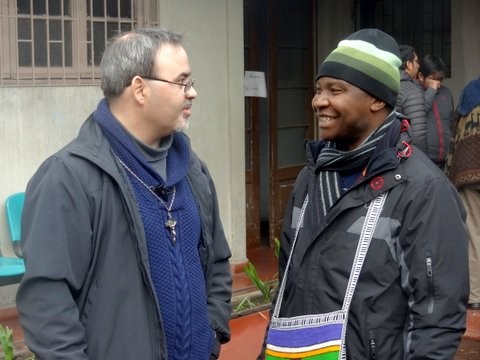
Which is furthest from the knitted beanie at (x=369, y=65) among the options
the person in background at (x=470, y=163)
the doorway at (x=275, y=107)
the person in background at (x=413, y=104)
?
the doorway at (x=275, y=107)

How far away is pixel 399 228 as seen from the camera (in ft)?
8.52

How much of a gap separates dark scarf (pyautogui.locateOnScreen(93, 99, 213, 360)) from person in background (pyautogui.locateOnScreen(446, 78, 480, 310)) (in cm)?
387

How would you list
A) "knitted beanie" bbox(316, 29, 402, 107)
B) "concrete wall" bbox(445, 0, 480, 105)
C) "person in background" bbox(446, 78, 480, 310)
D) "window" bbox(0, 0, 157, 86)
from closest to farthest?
"knitted beanie" bbox(316, 29, 402, 107) < "window" bbox(0, 0, 157, 86) < "person in background" bbox(446, 78, 480, 310) < "concrete wall" bbox(445, 0, 480, 105)

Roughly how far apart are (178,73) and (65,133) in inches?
140

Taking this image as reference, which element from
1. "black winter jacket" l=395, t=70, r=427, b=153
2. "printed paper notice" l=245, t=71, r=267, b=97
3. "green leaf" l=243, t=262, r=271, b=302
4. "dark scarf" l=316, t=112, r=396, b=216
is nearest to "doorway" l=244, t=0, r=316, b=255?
"printed paper notice" l=245, t=71, r=267, b=97

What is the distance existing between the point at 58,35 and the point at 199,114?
1.37 m

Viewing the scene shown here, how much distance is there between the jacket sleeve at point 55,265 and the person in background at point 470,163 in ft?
14.2

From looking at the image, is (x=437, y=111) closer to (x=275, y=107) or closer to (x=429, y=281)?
(x=275, y=107)

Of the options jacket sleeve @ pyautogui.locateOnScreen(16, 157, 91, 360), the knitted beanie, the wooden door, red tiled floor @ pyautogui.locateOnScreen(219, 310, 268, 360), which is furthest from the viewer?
the wooden door

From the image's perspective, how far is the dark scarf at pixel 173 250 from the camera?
8.63ft

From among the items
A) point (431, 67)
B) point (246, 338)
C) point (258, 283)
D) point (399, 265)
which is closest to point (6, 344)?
point (246, 338)

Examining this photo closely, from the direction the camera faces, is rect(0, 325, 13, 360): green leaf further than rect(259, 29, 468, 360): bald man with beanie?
Yes

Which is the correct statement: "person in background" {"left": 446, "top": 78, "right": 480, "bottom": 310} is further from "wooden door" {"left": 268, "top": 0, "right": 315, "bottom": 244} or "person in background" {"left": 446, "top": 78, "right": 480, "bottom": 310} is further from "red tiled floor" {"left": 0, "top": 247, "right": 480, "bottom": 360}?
"wooden door" {"left": 268, "top": 0, "right": 315, "bottom": 244}

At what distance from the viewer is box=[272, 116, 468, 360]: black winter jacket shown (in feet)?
A: 8.34
